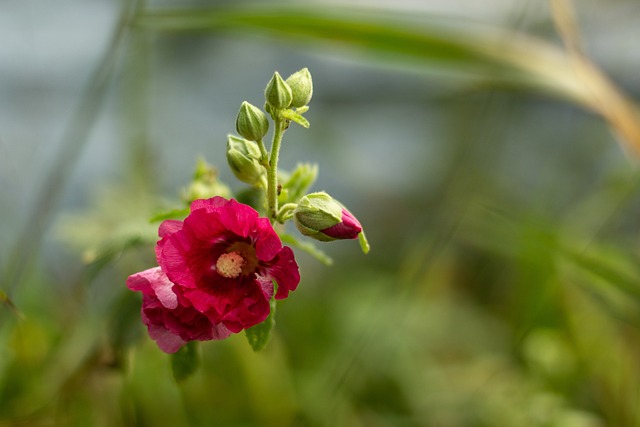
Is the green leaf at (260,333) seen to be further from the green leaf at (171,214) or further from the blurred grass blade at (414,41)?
the blurred grass blade at (414,41)

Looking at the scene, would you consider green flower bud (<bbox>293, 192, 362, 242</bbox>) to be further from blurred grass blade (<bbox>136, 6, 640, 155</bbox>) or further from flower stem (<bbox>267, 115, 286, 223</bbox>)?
blurred grass blade (<bbox>136, 6, 640, 155</bbox>)

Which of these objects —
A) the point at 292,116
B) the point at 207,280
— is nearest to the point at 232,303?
the point at 207,280

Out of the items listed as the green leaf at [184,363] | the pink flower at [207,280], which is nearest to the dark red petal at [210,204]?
the pink flower at [207,280]

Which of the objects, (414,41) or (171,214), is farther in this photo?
(414,41)

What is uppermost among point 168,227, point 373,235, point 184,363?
point 168,227

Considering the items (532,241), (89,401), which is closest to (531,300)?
(532,241)

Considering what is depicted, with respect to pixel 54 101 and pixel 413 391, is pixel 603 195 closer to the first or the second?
pixel 413 391

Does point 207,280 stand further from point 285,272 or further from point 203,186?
point 203,186

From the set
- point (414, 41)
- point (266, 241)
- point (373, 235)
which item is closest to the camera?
point (266, 241)
